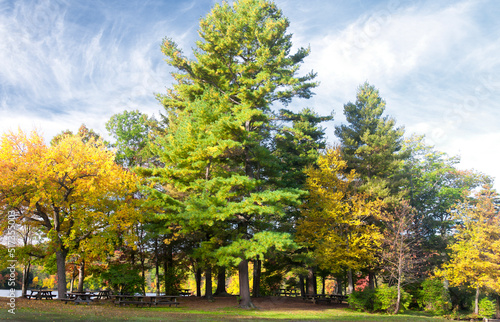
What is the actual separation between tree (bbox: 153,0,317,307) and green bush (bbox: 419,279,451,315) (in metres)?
13.1

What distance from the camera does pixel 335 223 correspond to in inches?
972

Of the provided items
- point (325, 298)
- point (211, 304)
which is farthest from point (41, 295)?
point (325, 298)

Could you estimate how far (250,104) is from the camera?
21344 millimetres

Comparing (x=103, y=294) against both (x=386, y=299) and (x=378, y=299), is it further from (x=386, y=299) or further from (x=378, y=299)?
(x=386, y=299)

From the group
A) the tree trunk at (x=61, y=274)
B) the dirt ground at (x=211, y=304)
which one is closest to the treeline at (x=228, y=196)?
the tree trunk at (x=61, y=274)

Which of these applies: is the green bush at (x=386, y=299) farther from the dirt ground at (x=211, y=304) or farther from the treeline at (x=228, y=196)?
the dirt ground at (x=211, y=304)

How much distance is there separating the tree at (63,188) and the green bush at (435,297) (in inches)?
881

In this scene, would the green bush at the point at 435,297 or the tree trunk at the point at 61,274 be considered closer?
the tree trunk at the point at 61,274

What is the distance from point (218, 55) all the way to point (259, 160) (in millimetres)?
7980

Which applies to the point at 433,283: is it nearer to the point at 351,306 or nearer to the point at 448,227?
the point at 351,306

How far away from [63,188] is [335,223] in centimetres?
1881

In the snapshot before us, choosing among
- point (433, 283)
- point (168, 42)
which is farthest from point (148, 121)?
point (433, 283)

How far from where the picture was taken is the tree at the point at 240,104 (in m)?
19.1

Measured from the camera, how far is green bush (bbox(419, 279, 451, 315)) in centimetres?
2371
